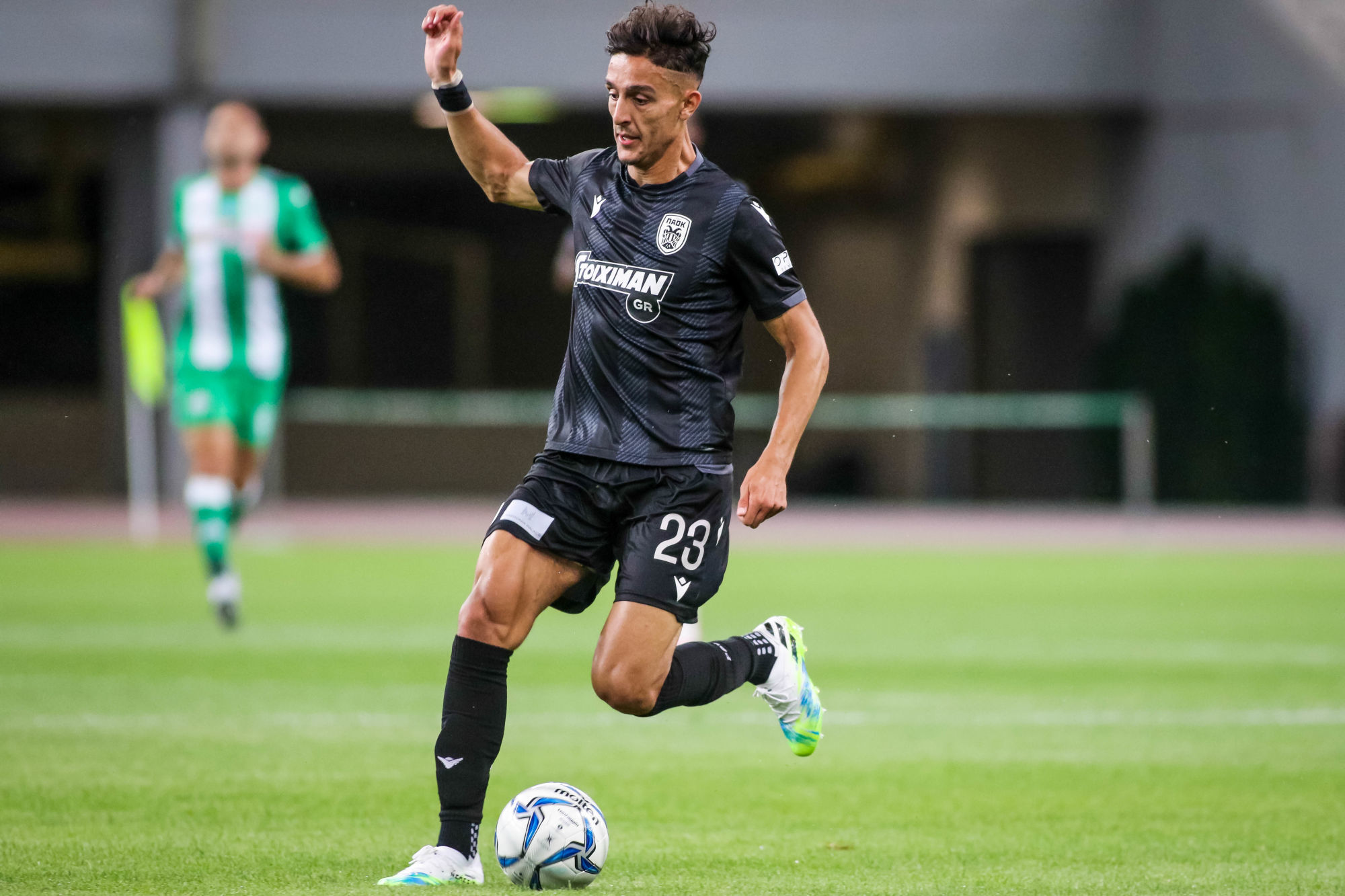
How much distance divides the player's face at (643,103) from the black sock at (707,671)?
1.42 m

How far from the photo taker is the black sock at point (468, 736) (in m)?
4.79

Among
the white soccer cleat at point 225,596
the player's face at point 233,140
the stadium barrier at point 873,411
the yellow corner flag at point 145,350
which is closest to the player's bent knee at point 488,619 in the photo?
the white soccer cleat at point 225,596

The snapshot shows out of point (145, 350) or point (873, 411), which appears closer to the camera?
point (145, 350)

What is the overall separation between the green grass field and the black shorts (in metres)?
0.77

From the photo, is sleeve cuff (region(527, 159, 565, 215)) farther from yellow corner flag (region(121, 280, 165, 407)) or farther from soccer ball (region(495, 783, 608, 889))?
yellow corner flag (region(121, 280, 165, 407))

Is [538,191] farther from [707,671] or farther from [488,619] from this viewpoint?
[707,671]

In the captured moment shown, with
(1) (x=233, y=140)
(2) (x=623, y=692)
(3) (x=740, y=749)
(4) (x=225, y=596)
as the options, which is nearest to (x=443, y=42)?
(2) (x=623, y=692)

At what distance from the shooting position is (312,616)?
11750mm

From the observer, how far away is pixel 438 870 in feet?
15.4

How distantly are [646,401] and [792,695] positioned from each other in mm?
1269

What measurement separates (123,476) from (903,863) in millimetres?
21641

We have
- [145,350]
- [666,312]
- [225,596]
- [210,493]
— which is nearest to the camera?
[666,312]

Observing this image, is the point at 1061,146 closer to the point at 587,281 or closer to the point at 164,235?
the point at 164,235

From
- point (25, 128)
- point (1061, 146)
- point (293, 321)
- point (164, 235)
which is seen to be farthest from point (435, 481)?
point (1061, 146)
